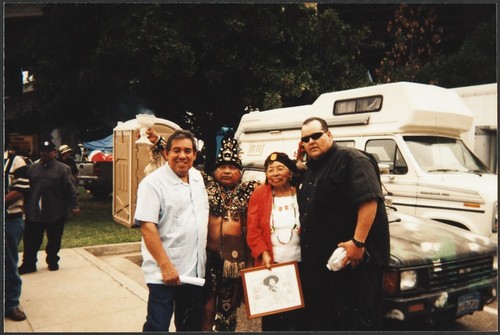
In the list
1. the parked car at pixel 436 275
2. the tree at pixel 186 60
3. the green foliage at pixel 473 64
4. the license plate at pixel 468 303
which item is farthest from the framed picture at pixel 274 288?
the green foliage at pixel 473 64

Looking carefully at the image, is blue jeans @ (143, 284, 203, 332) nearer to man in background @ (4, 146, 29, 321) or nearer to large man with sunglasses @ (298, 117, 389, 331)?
large man with sunglasses @ (298, 117, 389, 331)

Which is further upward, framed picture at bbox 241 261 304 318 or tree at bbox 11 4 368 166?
tree at bbox 11 4 368 166

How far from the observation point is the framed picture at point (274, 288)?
10.4 ft

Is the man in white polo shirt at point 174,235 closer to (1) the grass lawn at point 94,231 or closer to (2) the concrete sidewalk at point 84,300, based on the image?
(2) the concrete sidewalk at point 84,300

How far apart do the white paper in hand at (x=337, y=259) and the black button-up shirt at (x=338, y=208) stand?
0.40 feet

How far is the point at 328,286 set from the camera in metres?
3.11

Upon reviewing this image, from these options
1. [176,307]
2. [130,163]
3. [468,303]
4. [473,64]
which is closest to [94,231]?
[130,163]

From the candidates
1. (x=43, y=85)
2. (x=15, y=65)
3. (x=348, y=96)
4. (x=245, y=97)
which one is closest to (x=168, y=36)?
(x=245, y=97)

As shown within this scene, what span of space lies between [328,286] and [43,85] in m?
10.2

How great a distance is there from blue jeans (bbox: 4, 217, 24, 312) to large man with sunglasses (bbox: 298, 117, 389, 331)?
3013 mm

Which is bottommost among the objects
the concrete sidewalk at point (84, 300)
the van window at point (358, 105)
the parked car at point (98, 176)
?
the concrete sidewalk at point (84, 300)

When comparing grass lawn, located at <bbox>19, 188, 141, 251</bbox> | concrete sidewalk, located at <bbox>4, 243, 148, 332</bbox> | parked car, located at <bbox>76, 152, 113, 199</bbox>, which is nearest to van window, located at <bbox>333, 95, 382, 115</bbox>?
concrete sidewalk, located at <bbox>4, 243, 148, 332</bbox>

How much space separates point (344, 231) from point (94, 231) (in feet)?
24.4

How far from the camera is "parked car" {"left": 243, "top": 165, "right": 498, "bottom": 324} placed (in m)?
3.52
